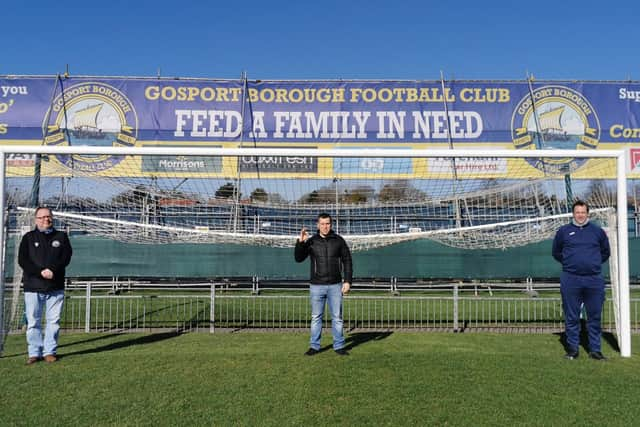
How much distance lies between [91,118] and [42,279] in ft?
32.6

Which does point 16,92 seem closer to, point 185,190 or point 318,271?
point 185,190

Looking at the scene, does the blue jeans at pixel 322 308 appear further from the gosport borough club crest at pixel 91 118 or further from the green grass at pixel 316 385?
the gosport borough club crest at pixel 91 118

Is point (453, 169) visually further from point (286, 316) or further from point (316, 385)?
point (316, 385)

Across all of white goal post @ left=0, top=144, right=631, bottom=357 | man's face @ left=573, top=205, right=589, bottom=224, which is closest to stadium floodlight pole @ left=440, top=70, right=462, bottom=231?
white goal post @ left=0, top=144, right=631, bottom=357

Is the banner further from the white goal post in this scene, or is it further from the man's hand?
the man's hand

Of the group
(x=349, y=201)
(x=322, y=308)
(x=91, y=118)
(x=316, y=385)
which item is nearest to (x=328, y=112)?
(x=349, y=201)

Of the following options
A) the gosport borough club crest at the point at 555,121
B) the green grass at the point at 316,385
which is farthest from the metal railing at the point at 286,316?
the gosport borough club crest at the point at 555,121

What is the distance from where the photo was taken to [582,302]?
6137 mm

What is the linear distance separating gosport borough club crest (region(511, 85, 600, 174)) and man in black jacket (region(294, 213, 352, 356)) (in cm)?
1024

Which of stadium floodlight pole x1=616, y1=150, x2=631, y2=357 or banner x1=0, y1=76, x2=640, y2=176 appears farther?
banner x1=0, y1=76, x2=640, y2=176

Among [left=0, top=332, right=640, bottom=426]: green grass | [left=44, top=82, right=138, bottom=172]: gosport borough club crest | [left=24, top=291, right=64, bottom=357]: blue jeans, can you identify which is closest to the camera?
[left=0, top=332, right=640, bottom=426]: green grass

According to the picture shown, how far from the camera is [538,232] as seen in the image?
8945 mm

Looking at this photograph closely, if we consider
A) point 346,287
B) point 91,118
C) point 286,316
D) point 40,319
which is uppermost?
point 91,118

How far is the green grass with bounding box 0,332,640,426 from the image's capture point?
4.11 meters
